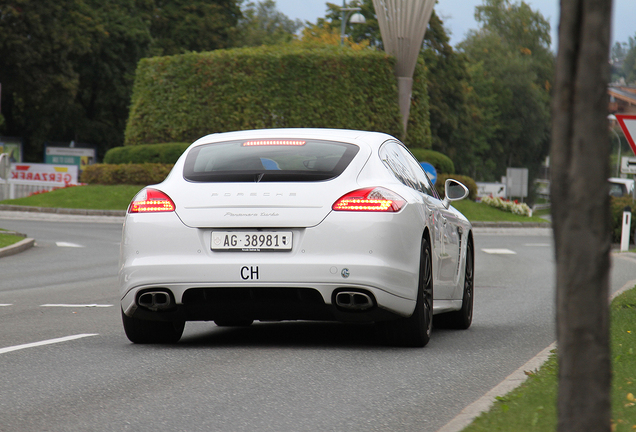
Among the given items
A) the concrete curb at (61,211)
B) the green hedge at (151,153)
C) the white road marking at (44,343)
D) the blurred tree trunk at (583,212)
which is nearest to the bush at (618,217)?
the green hedge at (151,153)

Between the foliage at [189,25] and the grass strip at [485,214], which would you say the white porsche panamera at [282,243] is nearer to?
the grass strip at [485,214]

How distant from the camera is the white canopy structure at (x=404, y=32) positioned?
35.2 m

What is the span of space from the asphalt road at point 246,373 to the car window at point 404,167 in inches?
47.4

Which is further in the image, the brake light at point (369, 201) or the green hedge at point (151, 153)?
the green hedge at point (151, 153)

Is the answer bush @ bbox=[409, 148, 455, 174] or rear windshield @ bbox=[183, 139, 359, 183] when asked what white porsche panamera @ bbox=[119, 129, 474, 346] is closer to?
rear windshield @ bbox=[183, 139, 359, 183]

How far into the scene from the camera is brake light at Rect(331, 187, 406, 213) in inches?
268

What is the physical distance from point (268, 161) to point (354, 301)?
1.19 meters

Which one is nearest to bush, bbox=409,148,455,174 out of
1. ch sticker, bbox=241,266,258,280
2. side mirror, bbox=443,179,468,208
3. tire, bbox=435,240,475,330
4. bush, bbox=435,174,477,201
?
bush, bbox=435,174,477,201

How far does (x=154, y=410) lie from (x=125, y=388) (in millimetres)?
671

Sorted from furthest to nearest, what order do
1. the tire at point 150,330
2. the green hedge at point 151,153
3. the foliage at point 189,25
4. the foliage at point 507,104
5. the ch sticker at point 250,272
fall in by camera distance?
the foliage at point 507,104
the foliage at point 189,25
the green hedge at point 151,153
the tire at point 150,330
the ch sticker at point 250,272

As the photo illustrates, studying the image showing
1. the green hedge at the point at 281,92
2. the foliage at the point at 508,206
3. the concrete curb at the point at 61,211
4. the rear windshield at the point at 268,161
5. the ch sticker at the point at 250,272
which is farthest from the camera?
A: the foliage at the point at 508,206

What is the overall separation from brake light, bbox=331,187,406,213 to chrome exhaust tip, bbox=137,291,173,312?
4.16ft

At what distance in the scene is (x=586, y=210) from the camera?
9.32 ft

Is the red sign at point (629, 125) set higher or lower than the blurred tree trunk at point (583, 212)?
higher
